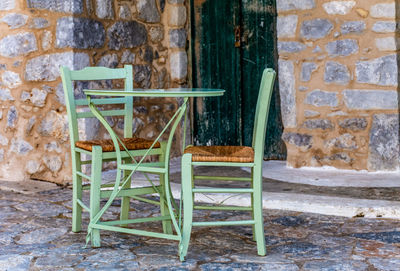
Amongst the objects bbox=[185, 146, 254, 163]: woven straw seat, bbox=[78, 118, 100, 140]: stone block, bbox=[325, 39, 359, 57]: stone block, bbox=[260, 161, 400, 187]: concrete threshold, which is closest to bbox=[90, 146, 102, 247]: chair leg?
bbox=[185, 146, 254, 163]: woven straw seat

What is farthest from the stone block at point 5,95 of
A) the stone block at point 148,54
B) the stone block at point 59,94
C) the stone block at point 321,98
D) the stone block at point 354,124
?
the stone block at point 354,124

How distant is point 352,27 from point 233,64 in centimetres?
134

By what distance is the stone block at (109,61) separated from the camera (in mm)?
5320

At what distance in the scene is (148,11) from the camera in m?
5.79

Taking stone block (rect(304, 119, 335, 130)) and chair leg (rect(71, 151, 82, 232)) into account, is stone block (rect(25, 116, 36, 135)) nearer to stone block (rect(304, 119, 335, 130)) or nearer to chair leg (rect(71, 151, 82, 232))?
chair leg (rect(71, 151, 82, 232))

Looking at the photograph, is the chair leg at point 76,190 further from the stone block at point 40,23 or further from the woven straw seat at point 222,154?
the stone block at point 40,23

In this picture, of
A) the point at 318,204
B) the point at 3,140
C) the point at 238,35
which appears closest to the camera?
the point at 318,204

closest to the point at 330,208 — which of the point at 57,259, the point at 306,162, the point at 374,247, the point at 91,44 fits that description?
the point at 374,247

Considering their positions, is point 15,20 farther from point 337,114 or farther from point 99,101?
point 337,114

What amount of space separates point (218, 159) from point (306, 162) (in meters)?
2.36

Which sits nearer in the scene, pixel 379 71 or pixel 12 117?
pixel 379 71

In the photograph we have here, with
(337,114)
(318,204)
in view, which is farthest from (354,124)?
(318,204)

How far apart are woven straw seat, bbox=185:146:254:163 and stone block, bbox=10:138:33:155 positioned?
→ 2418 millimetres

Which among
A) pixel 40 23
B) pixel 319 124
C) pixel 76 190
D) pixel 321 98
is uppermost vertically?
pixel 40 23
